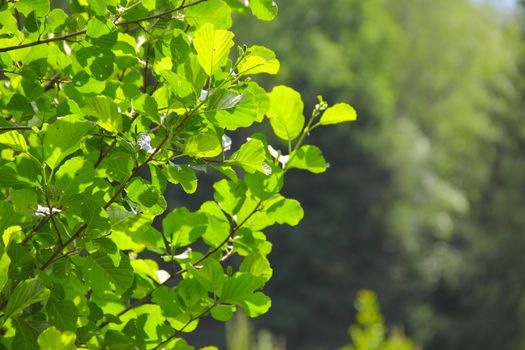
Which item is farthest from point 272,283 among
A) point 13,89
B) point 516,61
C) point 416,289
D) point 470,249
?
point 13,89

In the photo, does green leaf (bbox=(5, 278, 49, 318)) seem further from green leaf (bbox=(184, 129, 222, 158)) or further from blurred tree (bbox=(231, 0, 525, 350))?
blurred tree (bbox=(231, 0, 525, 350))

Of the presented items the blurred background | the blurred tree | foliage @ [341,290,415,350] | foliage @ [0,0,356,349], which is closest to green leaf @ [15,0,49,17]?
foliage @ [0,0,356,349]

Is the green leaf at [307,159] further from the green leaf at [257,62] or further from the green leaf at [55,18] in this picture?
the green leaf at [55,18]

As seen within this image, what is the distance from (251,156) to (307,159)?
5.7 inches

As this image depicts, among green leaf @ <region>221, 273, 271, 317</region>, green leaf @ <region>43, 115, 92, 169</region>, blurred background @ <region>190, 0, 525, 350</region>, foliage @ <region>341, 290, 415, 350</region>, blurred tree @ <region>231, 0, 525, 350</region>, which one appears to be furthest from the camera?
blurred tree @ <region>231, 0, 525, 350</region>

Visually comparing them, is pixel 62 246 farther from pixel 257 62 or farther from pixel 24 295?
pixel 257 62

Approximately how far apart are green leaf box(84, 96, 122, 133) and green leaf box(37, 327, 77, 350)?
26 centimetres

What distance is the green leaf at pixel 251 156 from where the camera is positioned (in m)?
1.04

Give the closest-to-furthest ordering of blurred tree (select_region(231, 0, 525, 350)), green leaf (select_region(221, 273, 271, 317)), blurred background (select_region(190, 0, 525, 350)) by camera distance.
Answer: green leaf (select_region(221, 273, 271, 317))
blurred background (select_region(190, 0, 525, 350))
blurred tree (select_region(231, 0, 525, 350))

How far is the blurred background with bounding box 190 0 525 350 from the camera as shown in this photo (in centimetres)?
1736

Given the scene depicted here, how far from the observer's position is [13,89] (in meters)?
1.28

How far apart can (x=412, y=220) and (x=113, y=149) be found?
19.7m

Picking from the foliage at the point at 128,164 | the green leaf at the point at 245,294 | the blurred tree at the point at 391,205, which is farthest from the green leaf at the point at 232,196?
the blurred tree at the point at 391,205

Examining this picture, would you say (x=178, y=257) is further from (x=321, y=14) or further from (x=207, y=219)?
(x=321, y=14)
